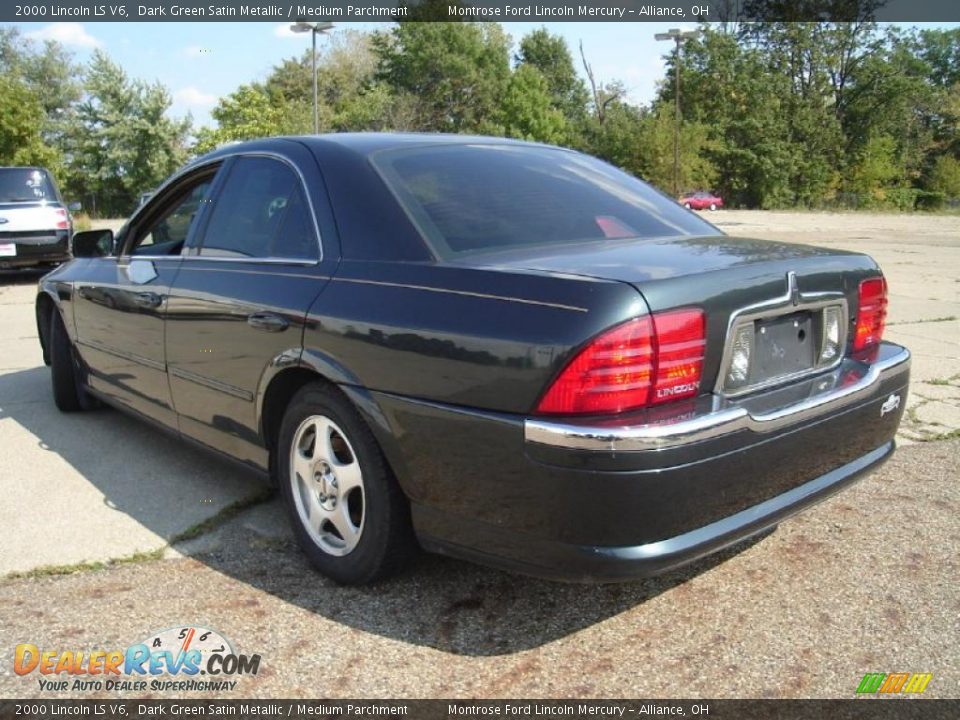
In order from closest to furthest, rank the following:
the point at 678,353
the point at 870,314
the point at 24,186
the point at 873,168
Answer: the point at 678,353 < the point at 870,314 < the point at 24,186 < the point at 873,168

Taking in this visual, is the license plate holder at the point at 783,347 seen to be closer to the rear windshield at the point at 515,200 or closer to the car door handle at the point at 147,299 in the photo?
the rear windshield at the point at 515,200

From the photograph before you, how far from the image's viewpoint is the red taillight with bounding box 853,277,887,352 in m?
2.91

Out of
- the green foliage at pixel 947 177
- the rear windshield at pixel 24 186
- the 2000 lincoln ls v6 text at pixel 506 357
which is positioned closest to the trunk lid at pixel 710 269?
the 2000 lincoln ls v6 text at pixel 506 357

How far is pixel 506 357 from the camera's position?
2260 mm

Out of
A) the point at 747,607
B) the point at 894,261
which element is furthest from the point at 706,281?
the point at 894,261

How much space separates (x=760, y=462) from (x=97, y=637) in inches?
80.6

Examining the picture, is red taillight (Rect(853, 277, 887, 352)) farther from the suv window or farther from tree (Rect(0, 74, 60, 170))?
tree (Rect(0, 74, 60, 170))

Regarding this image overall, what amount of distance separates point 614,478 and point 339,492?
42.7 inches

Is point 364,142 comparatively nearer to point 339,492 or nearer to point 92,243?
point 339,492

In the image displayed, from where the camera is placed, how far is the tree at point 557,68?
3162 inches

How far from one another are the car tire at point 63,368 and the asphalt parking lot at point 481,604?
1.10 metres

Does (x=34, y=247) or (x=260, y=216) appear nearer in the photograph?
(x=260, y=216)

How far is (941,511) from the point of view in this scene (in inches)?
139

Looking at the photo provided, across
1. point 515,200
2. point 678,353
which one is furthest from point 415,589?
point 515,200
